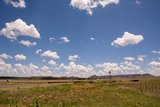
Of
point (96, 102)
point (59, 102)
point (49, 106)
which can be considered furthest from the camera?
point (96, 102)

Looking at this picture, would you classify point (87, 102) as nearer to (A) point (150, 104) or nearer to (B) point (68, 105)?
(B) point (68, 105)

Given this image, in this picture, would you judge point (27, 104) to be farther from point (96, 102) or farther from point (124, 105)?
point (124, 105)

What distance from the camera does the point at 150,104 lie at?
3928 cm

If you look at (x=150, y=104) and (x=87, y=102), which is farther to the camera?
(x=150, y=104)

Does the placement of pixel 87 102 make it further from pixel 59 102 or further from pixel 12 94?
pixel 12 94

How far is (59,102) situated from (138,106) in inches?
431

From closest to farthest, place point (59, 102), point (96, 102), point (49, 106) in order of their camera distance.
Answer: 1. point (49, 106)
2. point (59, 102)
3. point (96, 102)

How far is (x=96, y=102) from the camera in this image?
119ft

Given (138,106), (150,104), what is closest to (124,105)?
(138,106)

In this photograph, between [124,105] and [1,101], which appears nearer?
[1,101]

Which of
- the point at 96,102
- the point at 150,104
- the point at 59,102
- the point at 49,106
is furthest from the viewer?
the point at 150,104

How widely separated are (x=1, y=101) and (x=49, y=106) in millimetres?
6672

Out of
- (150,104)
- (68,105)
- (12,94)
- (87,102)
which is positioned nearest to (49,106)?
(68,105)

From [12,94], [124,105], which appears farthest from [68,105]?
[12,94]
